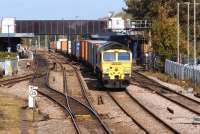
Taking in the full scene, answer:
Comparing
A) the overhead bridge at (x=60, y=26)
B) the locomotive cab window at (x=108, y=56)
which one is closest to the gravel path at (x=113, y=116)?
the locomotive cab window at (x=108, y=56)

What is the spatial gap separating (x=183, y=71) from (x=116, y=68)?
12089 millimetres

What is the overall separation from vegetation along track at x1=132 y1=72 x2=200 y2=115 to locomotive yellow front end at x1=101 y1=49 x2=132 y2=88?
2264mm

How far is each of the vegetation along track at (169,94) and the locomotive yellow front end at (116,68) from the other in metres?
2.26

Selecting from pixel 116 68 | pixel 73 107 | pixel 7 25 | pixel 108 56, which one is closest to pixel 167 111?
pixel 73 107

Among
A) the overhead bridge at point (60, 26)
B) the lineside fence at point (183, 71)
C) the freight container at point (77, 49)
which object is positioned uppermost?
the overhead bridge at point (60, 26)

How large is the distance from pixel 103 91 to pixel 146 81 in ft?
29.9

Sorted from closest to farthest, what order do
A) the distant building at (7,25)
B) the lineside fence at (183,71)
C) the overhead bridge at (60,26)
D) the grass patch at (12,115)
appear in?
the grass patch at (12,115) → the lineside fence at (183,71) → the distant building at (7,25) → the overhead bridge at (60,26)

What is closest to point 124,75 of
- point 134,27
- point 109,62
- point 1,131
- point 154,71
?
point 109,62

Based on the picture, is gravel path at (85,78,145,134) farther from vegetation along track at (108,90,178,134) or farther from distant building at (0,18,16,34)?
distant building at (0,18,16,34)

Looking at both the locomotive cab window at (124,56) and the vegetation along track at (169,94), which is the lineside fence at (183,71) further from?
the locomotive cab window at (124,56)

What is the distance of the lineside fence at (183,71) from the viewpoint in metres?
44.9

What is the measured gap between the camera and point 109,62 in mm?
38062

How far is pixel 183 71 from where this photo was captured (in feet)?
159

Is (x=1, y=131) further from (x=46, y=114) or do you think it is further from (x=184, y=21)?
(x=184, y=21)
